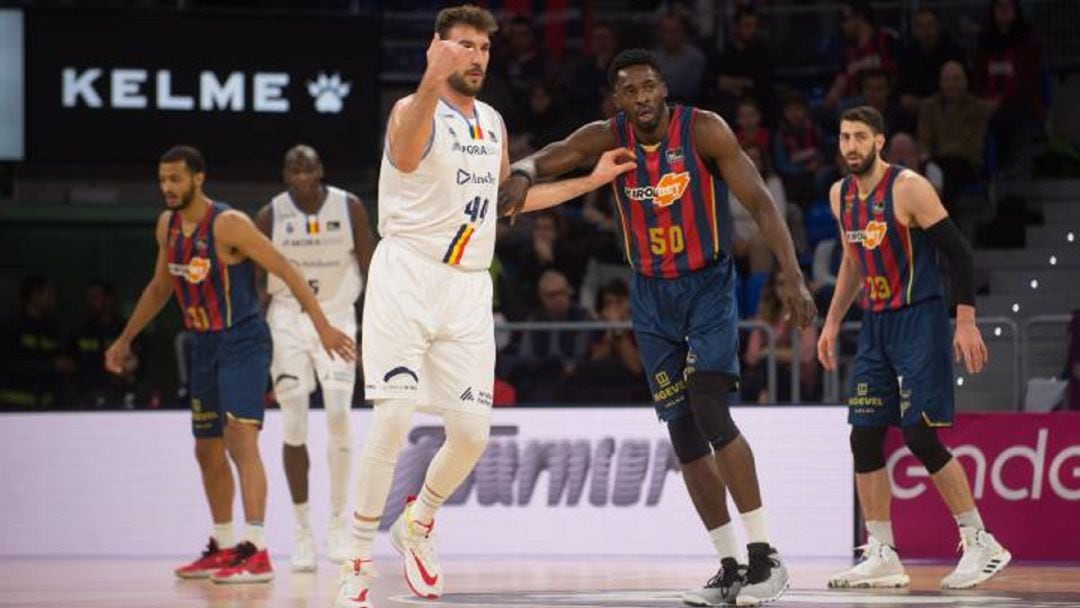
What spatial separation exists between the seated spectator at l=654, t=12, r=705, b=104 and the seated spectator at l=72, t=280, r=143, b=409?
195 inches

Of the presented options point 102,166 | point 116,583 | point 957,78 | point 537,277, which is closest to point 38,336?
point 102,166

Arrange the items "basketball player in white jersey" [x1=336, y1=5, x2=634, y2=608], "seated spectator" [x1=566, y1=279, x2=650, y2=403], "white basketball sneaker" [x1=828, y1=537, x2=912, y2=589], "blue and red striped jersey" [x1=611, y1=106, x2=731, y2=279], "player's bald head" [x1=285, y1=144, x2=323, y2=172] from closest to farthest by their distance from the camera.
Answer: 1. "basketball player in white jersey" [x1=336, y1=5, x2=634, y2=608]
2. "blue and red striped jersey" [x1=611, y1=106, x2=731, y2=279]
3. "white basketball sneaker" [x1=828, y1=537, x2=912, y2=589]
4. "player's bald head" [x1=285, y1=144, x2=323, y2=172]
5. "seated spectator" [x1=566, y1=279, x2=650, y2=403]

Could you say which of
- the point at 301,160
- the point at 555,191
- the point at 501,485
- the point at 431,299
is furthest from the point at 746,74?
the point at 431,299

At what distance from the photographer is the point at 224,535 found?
11523 mm

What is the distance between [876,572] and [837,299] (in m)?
1.45

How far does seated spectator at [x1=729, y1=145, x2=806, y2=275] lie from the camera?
16.1 meters

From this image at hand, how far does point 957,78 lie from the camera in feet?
53.6

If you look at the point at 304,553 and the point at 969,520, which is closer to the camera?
the point at 969,520

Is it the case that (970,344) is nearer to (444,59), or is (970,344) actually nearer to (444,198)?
(444,198)

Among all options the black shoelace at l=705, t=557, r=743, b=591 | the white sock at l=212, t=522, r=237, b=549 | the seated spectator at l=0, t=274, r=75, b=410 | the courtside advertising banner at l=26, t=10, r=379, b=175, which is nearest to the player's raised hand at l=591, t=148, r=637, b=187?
the black shoelace at l=705, t=557, r=743, b=591

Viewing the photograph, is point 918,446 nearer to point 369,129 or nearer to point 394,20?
point 369,129

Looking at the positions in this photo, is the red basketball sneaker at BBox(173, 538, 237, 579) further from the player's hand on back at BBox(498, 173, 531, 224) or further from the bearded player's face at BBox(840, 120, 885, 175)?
the bearded player's face at BBox(840, 120, 885, 175)

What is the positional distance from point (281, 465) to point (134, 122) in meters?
3.48

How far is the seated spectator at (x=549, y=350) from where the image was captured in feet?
49.5
